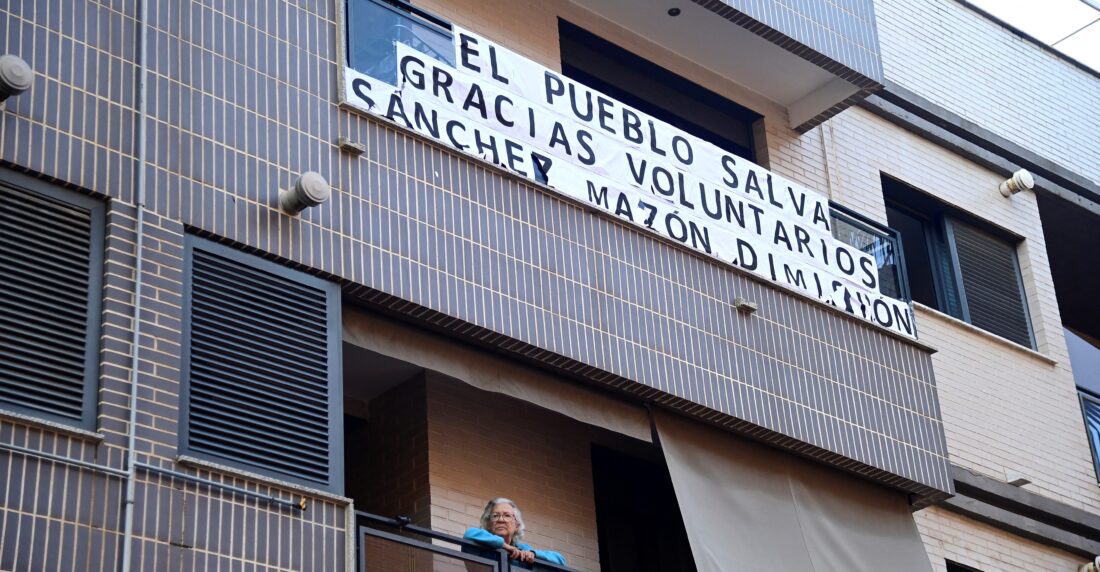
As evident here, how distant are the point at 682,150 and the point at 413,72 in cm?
307

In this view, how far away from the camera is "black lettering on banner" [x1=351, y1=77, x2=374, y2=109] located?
492 inches

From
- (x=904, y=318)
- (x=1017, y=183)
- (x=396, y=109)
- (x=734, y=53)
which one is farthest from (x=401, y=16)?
(x=1017, y=183)

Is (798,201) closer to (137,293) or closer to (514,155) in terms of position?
(514,155)

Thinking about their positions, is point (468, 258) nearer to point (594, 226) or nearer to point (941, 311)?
point (594, 226)

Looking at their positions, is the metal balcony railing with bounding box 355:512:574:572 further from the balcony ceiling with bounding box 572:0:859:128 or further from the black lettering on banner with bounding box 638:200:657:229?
the balcony ceiling with bounding box 572:0:859:128

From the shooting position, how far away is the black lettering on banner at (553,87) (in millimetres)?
14211

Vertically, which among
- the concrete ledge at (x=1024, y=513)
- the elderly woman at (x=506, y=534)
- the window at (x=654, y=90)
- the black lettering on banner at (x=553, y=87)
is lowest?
the elderly woman at (x=506, y=534)

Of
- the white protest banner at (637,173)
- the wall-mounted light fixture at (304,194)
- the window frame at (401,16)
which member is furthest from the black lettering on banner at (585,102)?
the wall-mounted light fixture at (304,194)

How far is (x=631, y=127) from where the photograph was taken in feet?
48.6

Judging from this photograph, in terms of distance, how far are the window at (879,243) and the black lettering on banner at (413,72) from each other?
488 centimetres

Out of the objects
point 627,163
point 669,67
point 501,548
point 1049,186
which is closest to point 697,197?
point 627,163

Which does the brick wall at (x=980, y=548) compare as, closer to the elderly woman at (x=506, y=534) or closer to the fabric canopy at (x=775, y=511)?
the fabric canopy at (x=775, y=511)

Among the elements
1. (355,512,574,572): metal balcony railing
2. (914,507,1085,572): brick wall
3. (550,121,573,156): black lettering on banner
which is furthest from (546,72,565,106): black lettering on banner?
(914,507,1085,572): brick wall

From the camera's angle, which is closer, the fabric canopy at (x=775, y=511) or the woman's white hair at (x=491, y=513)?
the woman's white hair at (x=491, y=513)
